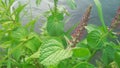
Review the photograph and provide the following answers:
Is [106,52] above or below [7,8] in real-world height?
below

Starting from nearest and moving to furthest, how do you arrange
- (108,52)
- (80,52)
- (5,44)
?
(80,52), (108,52), (5,44)

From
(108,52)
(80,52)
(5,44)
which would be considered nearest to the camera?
(80,52)

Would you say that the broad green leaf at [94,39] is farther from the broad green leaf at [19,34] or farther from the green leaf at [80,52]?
the broad green leaf at [19,34]

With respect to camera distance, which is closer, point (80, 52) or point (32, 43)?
point (80, 52)

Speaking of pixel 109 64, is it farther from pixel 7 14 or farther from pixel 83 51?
pixel 7 14

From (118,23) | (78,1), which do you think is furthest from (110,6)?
(118,23)

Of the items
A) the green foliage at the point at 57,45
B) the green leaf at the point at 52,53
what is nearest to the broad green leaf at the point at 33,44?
the green foliage at the point at 57,45

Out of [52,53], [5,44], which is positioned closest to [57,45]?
[52,53]

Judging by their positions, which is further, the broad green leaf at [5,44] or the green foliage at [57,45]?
the broad green leaf at [5,44]

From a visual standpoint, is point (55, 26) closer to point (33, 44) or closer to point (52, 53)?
point (33, 44)
